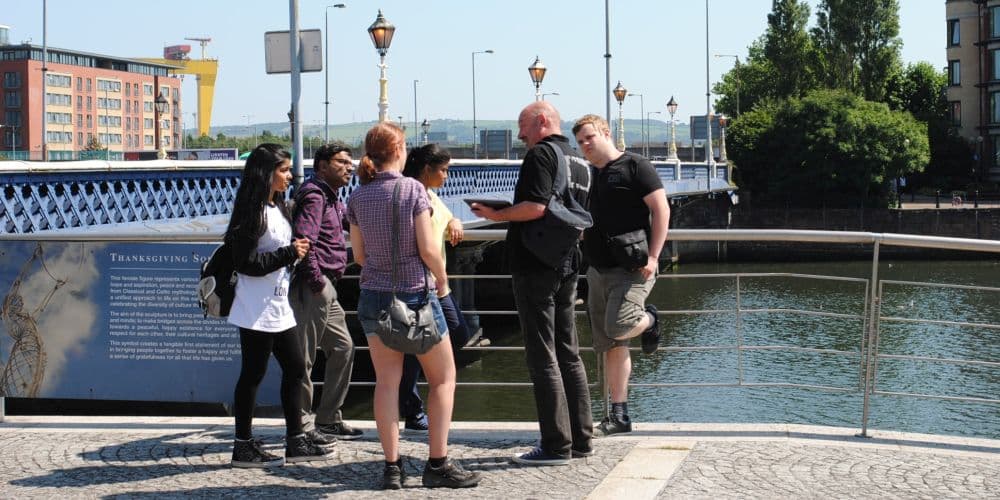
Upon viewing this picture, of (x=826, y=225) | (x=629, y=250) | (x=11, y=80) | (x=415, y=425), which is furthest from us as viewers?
(x=11, y=80)

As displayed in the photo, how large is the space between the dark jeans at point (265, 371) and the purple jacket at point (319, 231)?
18.3 inches

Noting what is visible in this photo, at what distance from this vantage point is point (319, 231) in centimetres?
667

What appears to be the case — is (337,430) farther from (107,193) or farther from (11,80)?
(11,80)

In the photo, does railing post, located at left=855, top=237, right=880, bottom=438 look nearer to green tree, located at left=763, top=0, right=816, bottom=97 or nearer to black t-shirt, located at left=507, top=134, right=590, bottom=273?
black t-shirt, located at left=507, top=134, right=590, bottom=273

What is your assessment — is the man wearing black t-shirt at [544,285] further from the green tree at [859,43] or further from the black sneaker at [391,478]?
the green tree at [859,43]

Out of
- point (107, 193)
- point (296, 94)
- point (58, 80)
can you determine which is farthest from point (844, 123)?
point (58, 80)

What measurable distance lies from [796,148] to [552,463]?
7250 centimetres

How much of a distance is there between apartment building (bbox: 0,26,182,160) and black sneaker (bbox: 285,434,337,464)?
106 m

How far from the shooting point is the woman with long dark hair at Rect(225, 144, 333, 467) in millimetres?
Result: 6039

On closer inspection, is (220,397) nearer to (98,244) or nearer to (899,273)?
(98,244)

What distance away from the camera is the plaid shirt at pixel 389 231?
5.63 metres

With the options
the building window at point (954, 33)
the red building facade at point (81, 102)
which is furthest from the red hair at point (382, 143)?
the red building facade at point (81, 102)

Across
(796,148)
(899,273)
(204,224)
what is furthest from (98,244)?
(796,148)

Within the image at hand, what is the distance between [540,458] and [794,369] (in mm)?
22503
